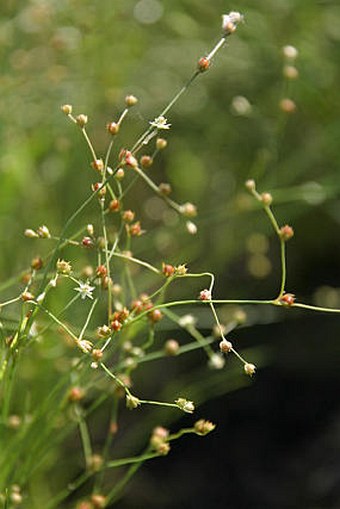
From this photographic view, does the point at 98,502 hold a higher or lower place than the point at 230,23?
lower

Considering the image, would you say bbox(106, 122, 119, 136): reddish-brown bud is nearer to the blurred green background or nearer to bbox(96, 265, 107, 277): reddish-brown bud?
bbox(96, 265, 107, 277): reddish-brown bud

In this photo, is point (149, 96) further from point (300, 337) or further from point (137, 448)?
point (137, 448)

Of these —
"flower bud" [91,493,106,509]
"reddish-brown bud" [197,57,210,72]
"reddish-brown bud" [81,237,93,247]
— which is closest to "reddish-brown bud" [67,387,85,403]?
"flower bud" [91,493,106,509]

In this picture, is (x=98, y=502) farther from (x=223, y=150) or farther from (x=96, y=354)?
(x=223, y=150)

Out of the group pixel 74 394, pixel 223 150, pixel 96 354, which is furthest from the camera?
pixel 223 150

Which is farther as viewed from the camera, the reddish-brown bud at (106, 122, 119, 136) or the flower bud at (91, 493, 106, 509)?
the flower bud at (91, 493, 106, 509)

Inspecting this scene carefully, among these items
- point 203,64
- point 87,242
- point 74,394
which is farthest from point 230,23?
point 74,394

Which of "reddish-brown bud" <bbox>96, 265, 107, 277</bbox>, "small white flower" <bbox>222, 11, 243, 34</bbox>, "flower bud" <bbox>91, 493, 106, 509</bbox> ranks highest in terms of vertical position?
"small white flower" <bbox>222, 11, 243, 34</bbox>

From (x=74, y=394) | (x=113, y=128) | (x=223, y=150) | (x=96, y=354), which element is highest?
(x=113, y=128)

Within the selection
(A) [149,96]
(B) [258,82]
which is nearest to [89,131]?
(A) [149,96]
